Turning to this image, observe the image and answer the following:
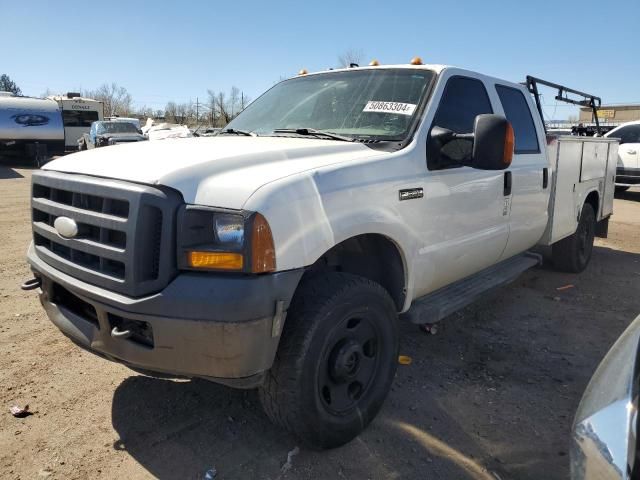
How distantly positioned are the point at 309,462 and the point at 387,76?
2.50 metres

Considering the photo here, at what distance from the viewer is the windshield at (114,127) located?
64.3ft

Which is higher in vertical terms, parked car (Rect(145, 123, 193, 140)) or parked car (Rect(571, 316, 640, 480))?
parked car (Rect(145, 123, 193, 140))

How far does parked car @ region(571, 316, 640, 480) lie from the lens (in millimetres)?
1303

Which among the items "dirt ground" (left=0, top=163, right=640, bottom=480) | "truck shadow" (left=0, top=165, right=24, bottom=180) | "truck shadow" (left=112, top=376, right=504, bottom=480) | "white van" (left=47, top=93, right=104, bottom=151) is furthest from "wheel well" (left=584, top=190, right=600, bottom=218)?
"white van" (left=47, top=93, right=104, bottom=151)

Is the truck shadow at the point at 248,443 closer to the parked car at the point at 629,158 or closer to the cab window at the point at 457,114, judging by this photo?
the cab window at the point at 457,114

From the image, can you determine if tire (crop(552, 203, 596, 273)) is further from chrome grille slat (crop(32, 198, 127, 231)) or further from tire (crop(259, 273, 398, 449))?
chrome grille slat (crop(32, 198, 127, 231))

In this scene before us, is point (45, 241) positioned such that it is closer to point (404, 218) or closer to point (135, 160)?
point (135, 160)

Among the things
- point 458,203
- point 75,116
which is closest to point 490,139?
point 458,203

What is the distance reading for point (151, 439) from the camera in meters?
2.80

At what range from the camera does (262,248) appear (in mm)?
2178

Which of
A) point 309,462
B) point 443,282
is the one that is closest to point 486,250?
point 443,282

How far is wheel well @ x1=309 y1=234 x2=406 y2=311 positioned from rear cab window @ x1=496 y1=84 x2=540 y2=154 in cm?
195

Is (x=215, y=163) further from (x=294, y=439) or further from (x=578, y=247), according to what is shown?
(x=578, y=247)

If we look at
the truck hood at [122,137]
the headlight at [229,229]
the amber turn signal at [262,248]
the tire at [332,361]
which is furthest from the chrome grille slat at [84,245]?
the truck hood at [122,137]
